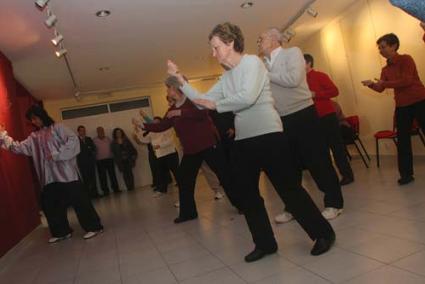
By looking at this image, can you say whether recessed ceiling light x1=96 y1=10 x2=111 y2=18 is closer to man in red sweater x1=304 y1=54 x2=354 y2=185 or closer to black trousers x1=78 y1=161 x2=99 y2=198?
man in red sweater x1=304 y1=54 x2=354 y2=185

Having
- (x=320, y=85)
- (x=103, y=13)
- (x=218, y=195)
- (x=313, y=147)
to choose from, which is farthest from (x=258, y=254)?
(x=103, y=13)

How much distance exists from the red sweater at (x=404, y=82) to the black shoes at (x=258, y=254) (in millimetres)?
1964

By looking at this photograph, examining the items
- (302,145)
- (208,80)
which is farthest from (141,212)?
(208,80)

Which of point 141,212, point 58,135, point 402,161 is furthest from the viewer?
point 141,212

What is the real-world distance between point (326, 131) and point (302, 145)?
1.29 metres

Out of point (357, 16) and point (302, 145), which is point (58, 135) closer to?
point (302, 145)

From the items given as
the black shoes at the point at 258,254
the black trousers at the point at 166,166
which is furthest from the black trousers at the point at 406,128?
the black trousers at the point at 166,166

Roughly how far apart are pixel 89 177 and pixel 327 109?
242 inches

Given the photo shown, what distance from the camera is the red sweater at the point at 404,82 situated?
3.36m

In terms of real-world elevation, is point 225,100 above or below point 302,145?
above

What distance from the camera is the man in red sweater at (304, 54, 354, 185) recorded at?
361 centimetres

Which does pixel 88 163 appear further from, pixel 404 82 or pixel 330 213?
pixel 404 82

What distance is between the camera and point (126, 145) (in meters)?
8.99

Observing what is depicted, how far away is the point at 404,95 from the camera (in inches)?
134
